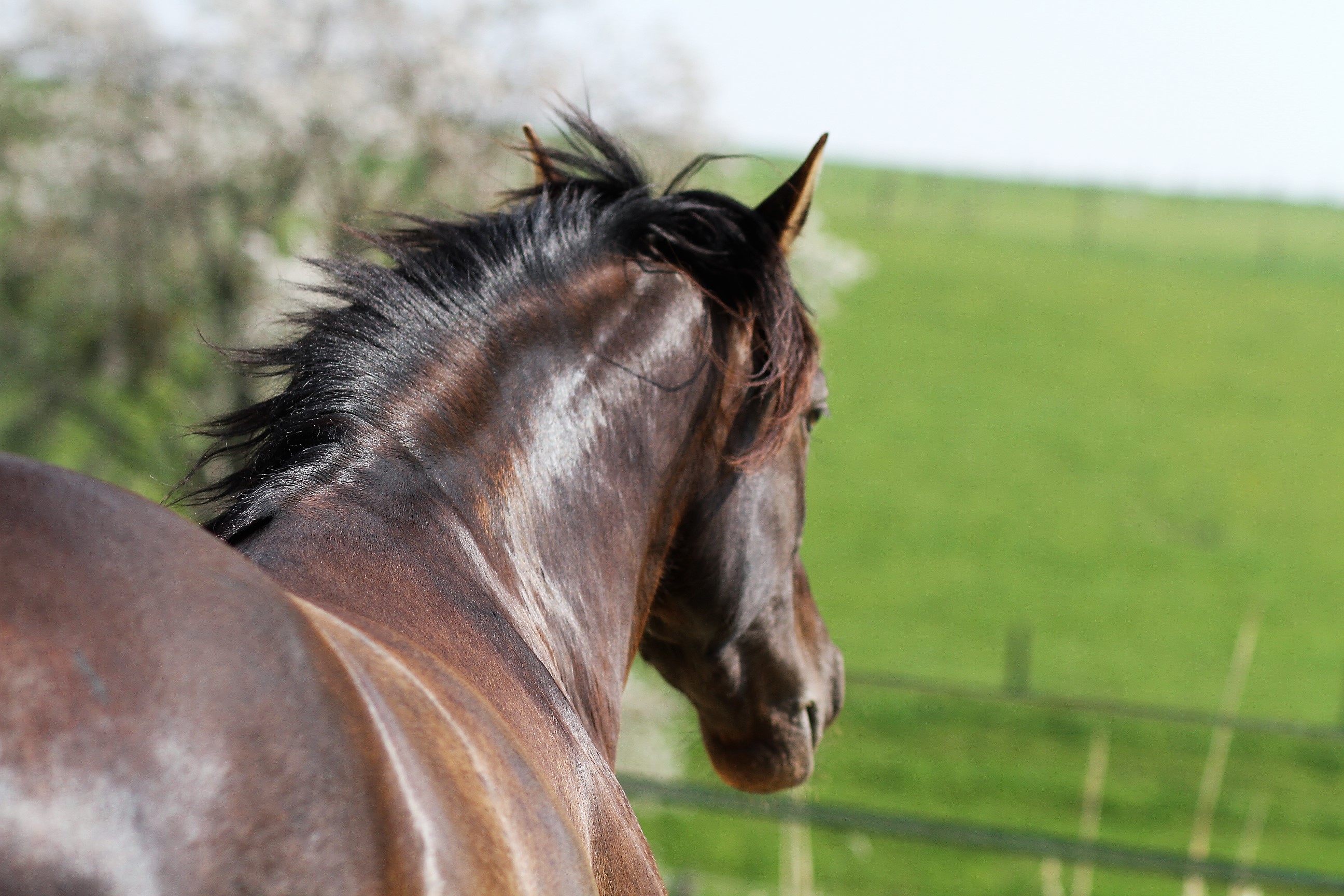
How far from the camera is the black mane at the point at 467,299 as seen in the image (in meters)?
1.57

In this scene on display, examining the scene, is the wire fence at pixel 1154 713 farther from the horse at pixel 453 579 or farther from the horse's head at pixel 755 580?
the horse at pixel 453 579

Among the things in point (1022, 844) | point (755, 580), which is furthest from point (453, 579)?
point (1022, 844)

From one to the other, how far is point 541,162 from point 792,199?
19.4 inches

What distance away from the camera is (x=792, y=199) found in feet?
6.97

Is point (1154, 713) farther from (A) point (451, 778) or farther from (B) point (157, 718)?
(B) point (157, 718)

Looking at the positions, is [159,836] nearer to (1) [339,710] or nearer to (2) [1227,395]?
(1) [339,710]

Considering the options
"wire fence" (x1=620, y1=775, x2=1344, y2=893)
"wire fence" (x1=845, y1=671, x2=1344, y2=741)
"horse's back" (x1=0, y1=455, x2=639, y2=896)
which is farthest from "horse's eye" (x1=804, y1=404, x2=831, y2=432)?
"wire fence" (x1=845, y1=671, x2=1344, y2=741)

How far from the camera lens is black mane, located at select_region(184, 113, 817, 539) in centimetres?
157

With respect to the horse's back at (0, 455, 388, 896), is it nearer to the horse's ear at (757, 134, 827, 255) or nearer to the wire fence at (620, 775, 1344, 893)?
the horse's ear at (757, 134, 827, 255)

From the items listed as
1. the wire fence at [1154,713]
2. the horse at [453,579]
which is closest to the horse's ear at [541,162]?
the horse at [453,579]

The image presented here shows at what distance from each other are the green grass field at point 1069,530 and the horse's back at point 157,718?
213 centimetres

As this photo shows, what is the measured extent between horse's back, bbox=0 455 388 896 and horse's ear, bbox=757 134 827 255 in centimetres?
134

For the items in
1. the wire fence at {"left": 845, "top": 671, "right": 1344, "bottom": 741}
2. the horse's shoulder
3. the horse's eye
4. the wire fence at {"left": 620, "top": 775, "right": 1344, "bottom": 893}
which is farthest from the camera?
the wire fence at {"left": 845, "top": 671, "right": 1344, "bottom": 741}

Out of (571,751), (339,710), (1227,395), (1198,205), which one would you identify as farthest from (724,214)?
(1198,205)
